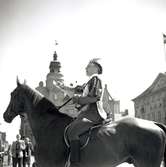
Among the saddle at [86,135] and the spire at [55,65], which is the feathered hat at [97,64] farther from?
the spire at [55,65]

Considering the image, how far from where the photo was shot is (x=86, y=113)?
549 cm

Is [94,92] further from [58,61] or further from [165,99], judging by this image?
[58,61]

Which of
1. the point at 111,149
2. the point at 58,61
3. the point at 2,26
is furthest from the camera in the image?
the point at 58,61

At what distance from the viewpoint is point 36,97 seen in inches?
233

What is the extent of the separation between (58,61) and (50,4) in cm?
8266

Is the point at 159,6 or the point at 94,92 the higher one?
the point at 159,6

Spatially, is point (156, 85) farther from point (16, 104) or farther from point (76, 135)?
point (76, 135)

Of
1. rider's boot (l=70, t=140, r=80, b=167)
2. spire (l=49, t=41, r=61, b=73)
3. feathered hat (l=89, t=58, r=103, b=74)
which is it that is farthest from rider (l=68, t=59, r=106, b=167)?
spire (l=49, t=41, r=61, b=73)

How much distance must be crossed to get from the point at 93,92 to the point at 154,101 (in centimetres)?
6751

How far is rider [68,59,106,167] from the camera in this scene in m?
5.28

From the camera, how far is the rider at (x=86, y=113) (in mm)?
5277

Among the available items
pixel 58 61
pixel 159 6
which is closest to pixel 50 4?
pixel 159 6

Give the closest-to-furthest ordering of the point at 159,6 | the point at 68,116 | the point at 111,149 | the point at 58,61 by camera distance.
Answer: the point at 111,149
the point at 68,116
the point at 159,6
the point at 58,61

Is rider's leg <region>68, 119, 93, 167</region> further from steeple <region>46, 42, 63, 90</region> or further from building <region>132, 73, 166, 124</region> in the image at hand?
steeple <region>46, 42, 63, 90</region>
